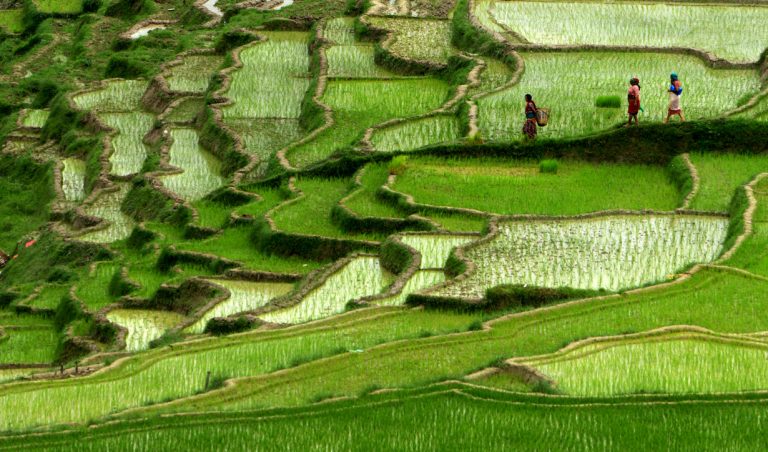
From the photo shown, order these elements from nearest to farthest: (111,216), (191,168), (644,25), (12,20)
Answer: (111,216) < (191,168) < (644,25) < (12,20)

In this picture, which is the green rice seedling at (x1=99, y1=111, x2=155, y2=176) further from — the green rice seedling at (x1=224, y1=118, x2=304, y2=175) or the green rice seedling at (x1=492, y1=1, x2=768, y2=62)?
the green rice seedling at (x1=492, y1=1, x2=768, y2=62)

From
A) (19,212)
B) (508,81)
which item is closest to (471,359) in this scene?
(508,81)

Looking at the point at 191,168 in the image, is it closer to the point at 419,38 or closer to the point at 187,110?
the point at 187,110

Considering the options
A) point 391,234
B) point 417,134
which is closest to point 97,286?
point 391,234

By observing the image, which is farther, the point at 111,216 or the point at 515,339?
the point at 111,216

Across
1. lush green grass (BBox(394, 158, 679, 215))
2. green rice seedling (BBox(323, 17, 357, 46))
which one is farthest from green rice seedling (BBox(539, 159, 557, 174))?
green rice seedling (BBox(323, 17, 357, 46))

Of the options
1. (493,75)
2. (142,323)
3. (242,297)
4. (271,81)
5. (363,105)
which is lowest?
(142,323)

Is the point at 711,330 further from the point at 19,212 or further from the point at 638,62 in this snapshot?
the point at 19,212
